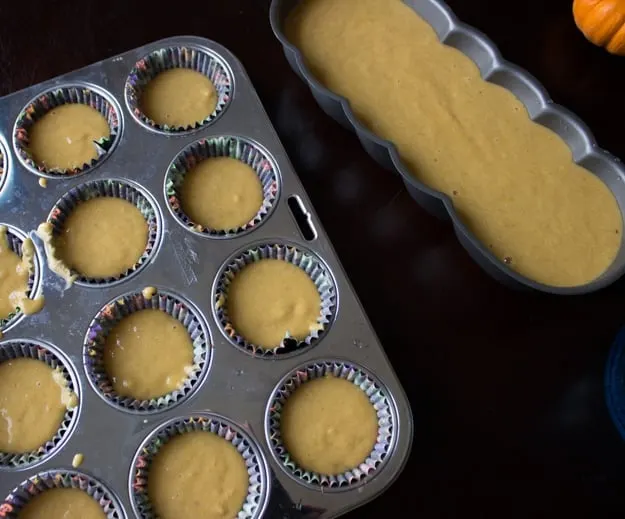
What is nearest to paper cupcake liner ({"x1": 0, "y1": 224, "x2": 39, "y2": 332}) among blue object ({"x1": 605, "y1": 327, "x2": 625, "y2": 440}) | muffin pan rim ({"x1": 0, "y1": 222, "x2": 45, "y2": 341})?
muffin pan rim ({"x1": 0, "y1": 222, "x2": 45, "y2": 341})

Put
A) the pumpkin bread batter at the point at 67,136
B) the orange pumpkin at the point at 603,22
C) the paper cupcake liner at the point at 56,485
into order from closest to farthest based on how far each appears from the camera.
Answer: the paper cupcake liner at the point at 56,485
the pumpkin bread batter at the point at 67,136
the orange pumpkin at the point at 603,22

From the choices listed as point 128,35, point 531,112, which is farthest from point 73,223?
point 531,112

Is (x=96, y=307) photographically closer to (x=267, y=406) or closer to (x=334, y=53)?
(x=267, y=406)

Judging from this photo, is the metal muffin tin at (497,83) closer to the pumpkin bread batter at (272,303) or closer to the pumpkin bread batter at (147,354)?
the pumpkin bread batter at (272,303)

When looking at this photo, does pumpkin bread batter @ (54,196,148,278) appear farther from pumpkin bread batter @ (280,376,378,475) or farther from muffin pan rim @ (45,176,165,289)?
pumpkin bread batter @ (280,376,378,475)

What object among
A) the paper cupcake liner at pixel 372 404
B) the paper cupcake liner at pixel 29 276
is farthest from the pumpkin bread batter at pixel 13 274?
the paper cupcake liner at pixel 372 404

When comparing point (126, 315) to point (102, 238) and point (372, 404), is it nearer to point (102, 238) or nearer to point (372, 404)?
point (102, 238)

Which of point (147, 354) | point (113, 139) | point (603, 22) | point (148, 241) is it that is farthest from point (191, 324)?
point (603, 22)
